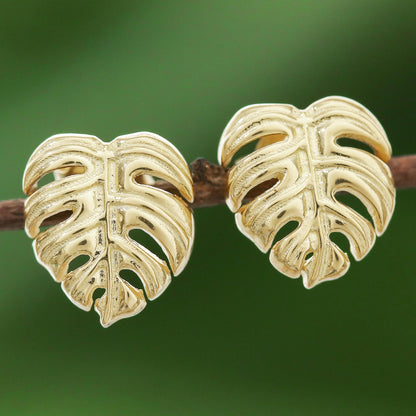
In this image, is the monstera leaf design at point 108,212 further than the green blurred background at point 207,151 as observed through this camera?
No

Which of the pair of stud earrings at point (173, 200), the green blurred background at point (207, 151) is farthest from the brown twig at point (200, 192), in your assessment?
the green blurred background at point (207, 151)

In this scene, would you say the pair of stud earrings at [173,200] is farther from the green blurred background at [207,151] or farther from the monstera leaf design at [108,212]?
the green blurred background at [207,151]

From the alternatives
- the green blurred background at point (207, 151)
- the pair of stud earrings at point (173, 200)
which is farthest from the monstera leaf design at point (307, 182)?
the green blurred background at point (207, 151)

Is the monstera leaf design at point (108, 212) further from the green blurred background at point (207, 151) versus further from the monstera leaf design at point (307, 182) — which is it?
the green blurred background at point (207, 151)

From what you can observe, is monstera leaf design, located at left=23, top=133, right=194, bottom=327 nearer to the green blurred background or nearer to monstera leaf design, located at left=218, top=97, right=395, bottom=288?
monstera leaf design, located at left=218, top=97, right=395, bottom=288

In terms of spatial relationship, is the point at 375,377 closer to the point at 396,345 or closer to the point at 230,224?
the point at 396,345

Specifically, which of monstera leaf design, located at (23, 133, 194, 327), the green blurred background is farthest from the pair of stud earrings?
the green blurred background

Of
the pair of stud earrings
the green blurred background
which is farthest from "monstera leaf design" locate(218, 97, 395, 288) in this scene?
the green blurred background

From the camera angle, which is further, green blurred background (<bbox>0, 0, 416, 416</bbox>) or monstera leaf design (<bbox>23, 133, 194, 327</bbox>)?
green blurred background (<bbox>0, 0, 416, 416</bbox>)

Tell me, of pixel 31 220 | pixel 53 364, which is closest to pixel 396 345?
pixel 53 364
